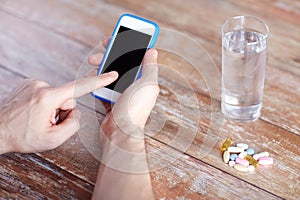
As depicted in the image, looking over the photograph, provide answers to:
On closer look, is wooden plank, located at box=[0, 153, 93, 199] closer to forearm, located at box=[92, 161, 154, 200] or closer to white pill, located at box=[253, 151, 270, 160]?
forearm, located at box=[92, 161, 154, 200]

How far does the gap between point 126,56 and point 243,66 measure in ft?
Result: 0.82

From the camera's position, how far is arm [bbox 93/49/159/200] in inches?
38.2

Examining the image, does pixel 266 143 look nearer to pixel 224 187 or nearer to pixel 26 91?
pixel 224 187

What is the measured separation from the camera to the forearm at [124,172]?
0.96 metres

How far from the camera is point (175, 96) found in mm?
1210

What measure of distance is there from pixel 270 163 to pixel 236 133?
101mm

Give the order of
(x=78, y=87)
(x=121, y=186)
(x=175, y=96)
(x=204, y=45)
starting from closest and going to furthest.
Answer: (x=121, y=186) < (x=78, y=87) < (x=175, y=96) < (x=204, y=45)

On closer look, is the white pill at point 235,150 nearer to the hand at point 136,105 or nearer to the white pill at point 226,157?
the white pill at point 226,157

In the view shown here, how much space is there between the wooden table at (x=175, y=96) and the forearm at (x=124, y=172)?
4 centimetres

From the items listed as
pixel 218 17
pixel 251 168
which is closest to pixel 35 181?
pixel 251 168

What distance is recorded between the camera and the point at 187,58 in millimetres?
1298

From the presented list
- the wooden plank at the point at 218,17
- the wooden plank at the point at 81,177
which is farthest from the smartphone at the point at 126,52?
the wooden plank at the point at 218,17

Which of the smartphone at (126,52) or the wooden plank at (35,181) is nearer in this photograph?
the wooden plank at (35,181)

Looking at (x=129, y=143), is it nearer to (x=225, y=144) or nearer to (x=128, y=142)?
(x=128, y=142)
